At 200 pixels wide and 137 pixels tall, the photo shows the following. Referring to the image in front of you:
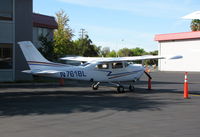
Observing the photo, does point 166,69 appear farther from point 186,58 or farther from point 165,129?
point 165,129

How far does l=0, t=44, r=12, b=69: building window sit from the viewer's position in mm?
21672

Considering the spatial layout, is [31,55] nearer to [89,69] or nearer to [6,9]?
[89,69]

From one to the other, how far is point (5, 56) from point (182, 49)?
46.9 meters

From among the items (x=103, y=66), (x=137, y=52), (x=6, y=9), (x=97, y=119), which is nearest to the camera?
(x=97, y=119)

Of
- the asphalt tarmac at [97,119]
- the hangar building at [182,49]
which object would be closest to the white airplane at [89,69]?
the asphalt tarmac at [97,119]

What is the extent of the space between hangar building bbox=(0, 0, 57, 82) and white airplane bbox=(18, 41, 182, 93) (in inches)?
270

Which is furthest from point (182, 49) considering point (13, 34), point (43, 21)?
point (13, 34)

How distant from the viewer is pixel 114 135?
6.64 metres

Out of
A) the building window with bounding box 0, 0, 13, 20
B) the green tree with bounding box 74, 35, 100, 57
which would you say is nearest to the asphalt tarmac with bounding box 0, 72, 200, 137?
the building window with bounding box 0, 0, 13, 20

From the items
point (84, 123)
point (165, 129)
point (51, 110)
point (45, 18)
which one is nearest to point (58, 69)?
point (51, 110)

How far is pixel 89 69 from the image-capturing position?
52.3ft

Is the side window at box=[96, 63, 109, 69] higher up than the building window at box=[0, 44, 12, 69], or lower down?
lower down

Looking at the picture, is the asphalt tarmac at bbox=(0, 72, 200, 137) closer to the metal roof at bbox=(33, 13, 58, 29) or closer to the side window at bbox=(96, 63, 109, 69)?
the side window at bbox=(96, 63, 109, 69)

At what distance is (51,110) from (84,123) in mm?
2368
